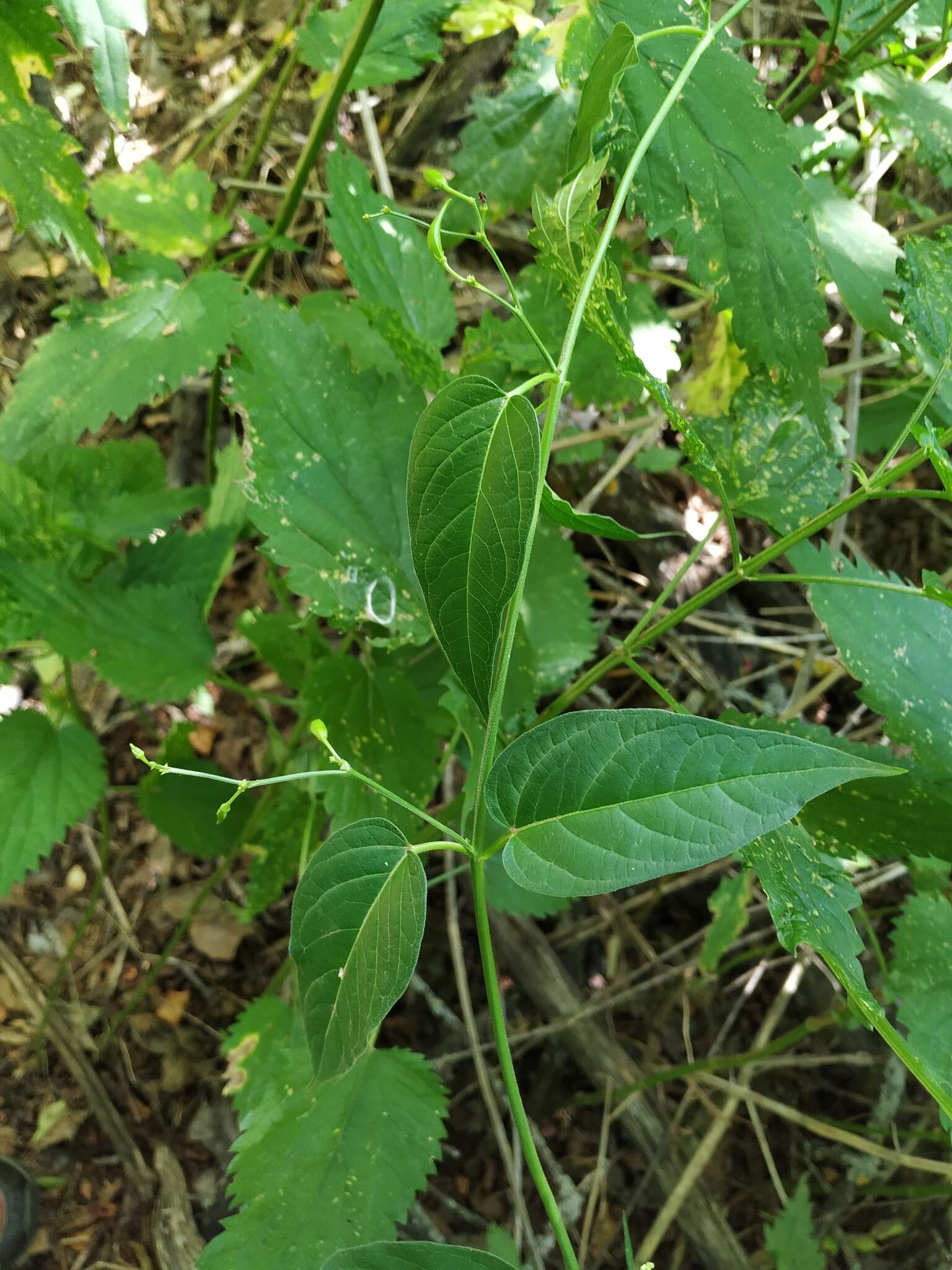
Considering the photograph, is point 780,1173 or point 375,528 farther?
point 780,1173

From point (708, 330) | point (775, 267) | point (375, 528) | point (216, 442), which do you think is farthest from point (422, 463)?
point (216, 442)

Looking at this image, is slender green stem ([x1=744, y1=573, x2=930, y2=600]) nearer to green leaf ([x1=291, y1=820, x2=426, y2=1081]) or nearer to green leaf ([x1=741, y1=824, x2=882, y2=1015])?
green leaf ([x1=741, y1=824, x2=882, y2=1015])

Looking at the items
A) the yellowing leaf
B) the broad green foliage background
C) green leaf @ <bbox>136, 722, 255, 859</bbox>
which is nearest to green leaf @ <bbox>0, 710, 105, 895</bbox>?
the broad green foliage background

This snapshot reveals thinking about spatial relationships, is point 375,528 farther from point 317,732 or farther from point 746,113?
point 746,113

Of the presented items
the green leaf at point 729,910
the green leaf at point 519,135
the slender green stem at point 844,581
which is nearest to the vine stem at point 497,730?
the slender green stem at point 844,581

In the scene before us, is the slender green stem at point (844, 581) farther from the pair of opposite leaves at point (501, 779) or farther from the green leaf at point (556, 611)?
the green leaf at point (556, 611)

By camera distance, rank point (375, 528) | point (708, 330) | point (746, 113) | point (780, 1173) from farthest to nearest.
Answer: point (780, 1173) < point (708, 330) < point (375, 528) < point (746, 113)
